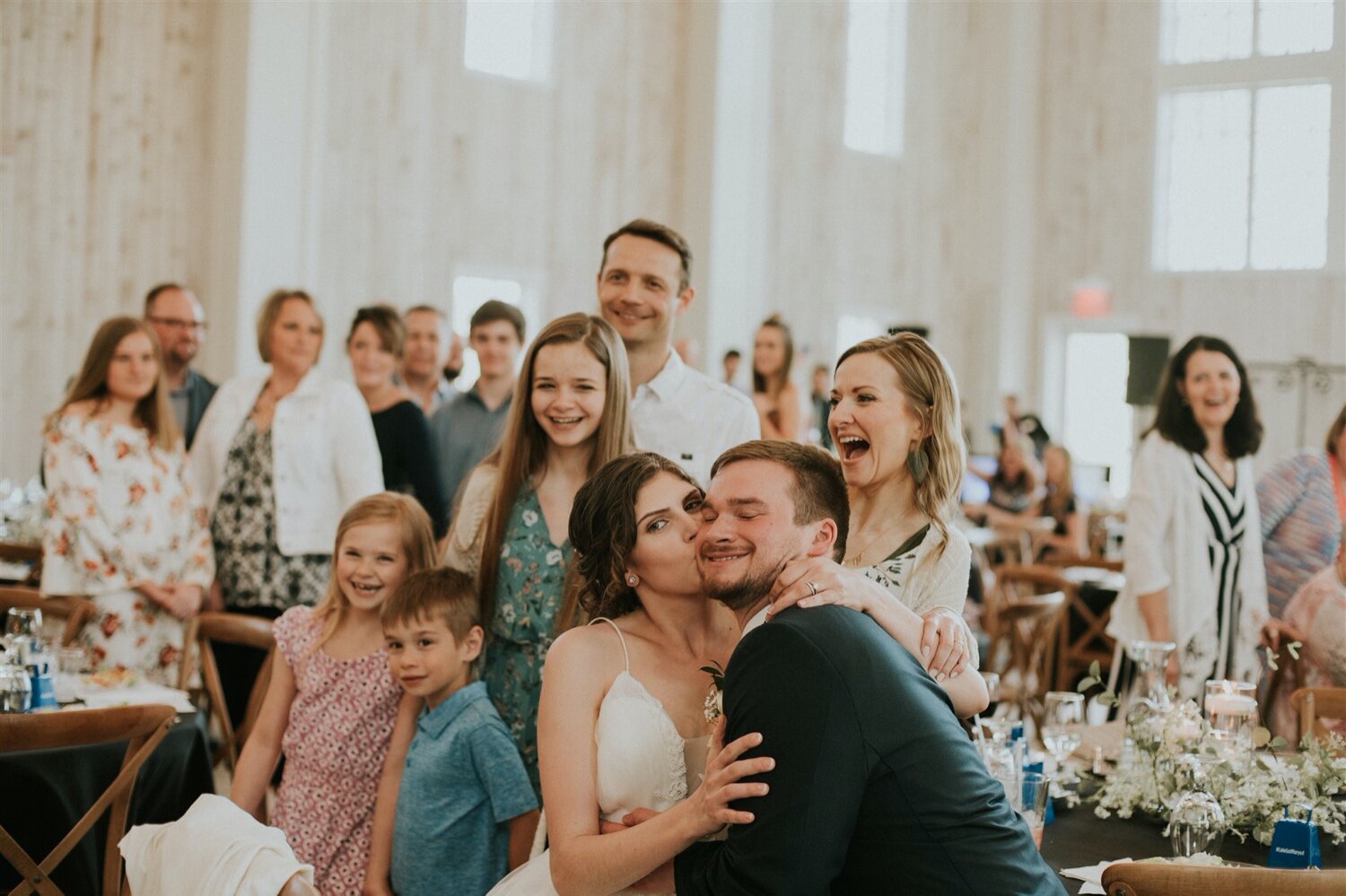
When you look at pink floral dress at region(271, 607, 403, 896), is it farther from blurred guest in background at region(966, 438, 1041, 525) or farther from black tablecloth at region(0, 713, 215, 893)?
blurred guest in background at region(966, 438, 1041, 525)

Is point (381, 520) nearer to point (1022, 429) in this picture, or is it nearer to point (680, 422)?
point (680, 422)

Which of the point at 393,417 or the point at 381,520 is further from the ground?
the point at 393,417

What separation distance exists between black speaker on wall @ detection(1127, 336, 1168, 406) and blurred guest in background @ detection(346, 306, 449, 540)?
7919mm

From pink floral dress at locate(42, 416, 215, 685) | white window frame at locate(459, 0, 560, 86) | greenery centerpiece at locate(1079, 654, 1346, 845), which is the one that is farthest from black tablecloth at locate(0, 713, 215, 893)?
white window frame at locate(459, 0, 560, 86)

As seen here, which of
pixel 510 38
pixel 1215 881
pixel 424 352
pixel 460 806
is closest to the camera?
pixel 1215 881

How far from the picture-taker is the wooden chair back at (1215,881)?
6.17 ft

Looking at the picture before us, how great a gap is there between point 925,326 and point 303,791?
→ 12.5 meters

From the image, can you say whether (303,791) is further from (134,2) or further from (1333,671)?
(134,2)

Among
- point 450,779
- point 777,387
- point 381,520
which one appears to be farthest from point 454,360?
point 450,779

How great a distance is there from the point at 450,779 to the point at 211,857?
95 centimetres

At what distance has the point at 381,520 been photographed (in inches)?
133

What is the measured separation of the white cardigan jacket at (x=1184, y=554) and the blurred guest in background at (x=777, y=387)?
2.71 m

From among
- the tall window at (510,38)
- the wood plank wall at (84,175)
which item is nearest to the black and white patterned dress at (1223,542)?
the wood plank wall at (84,175)

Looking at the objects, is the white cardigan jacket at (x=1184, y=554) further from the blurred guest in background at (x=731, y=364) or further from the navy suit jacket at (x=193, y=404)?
the blurred guest in background at (x=731, y=364)
